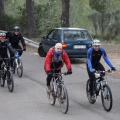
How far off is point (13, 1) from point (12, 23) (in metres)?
30.4

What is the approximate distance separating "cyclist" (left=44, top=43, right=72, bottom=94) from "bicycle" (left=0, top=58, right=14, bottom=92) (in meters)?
2.13

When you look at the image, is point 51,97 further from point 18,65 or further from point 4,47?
point 18,65

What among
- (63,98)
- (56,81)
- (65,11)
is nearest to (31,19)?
(65,11)

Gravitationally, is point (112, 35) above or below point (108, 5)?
below

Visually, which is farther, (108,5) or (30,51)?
(108,5)

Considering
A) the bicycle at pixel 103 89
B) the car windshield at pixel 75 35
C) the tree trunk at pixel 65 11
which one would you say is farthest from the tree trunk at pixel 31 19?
the bicycle at pixel 103 89

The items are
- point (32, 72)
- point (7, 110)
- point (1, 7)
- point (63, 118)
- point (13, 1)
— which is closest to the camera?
point (63, 118)

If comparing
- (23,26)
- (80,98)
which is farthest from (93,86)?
(23,26)

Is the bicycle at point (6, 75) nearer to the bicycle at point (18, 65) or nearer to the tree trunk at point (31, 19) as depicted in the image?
the bicycle at point (18, 65)

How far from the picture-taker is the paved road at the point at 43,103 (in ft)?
28.2

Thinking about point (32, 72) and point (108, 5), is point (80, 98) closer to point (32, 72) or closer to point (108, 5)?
point (32, 72)

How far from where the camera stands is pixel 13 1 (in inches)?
2395

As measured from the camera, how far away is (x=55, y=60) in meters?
9.28

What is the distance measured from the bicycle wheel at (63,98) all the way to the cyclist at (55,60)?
1.40 feet
